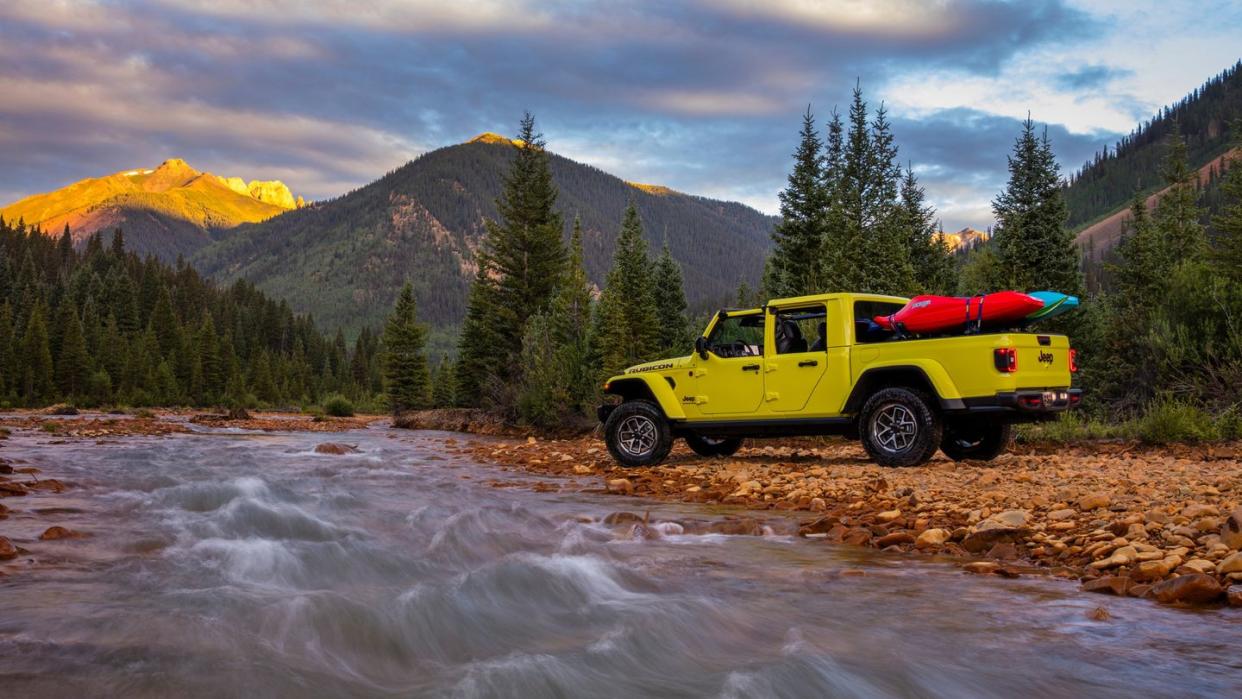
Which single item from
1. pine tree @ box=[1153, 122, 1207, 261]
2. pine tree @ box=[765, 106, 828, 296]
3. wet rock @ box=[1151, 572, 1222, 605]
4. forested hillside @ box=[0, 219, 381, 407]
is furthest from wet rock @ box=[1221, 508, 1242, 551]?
forested hillside @ box=[0, 219, 381, 407]

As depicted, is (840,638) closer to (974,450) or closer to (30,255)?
(974,450)

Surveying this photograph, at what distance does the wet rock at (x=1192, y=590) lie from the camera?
493 centimetres

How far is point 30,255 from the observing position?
135 metres

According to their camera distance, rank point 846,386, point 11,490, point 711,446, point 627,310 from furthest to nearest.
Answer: point 627,310, point 711,446, point 846,386, point 11,490

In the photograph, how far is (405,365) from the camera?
189 ft

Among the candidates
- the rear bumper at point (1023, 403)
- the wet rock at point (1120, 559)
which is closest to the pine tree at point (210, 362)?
the rear bumper at point (1023, 403)

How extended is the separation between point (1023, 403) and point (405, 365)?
51.8 metres

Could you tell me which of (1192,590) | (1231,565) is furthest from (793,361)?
(1192,590)

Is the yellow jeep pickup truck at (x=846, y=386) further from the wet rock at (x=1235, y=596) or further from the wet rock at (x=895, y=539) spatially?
the wet rock at (x=1235, y=596)

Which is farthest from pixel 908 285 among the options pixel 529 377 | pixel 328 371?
pixel 328 371

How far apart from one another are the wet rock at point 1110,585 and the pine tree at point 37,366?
8707 centimetres

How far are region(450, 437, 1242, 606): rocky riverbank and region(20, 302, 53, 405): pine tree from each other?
7995cm

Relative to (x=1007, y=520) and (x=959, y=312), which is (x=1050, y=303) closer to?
(x=959, y=312)

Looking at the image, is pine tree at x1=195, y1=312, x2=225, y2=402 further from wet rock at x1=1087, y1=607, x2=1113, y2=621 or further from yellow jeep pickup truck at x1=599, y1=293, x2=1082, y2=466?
wet rock at x1=1087, y1=607, x2=1113, y2=621
